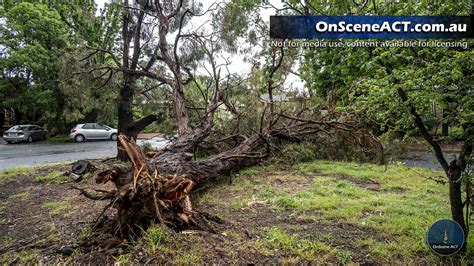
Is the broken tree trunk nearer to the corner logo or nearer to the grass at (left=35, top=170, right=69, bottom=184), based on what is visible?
the corner logo

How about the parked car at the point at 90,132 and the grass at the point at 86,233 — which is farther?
the parked car at the point at 90,132

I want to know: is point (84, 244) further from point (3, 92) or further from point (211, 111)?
point (3, 92)

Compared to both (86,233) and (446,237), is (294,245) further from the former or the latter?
(86,233)

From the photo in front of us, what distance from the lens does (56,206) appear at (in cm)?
409

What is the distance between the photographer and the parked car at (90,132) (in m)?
15.0

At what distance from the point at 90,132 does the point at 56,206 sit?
40.8 feet

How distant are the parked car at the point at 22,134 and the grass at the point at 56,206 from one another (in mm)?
13617

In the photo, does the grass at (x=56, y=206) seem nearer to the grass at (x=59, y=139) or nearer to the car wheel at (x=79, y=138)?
the car wheel at (x=79, y=138)

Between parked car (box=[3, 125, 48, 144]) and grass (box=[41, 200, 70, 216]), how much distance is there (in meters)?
13.6

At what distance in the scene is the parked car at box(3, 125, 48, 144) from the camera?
14.8m

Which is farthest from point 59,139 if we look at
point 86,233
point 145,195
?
point 145,195

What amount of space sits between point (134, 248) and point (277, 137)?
5169 millimetres

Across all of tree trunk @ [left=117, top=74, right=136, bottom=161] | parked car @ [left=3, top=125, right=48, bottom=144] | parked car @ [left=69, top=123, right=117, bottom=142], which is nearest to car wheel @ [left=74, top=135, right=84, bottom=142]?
parked car @ [left=69, top=123, right=117, bottom=142]

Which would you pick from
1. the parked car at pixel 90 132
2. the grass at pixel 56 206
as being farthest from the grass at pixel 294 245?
the parked car at pixel 90 132
